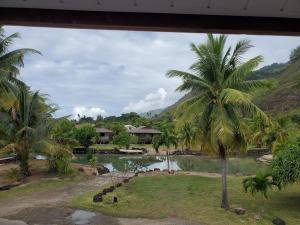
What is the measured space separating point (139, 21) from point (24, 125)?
691 inches

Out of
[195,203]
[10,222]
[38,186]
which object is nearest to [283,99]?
[38,186]

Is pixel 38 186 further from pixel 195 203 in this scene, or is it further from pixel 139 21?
pixel 139 21

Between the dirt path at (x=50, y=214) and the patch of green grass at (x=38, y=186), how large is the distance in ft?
2.41

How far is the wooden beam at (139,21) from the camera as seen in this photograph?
3.97 m

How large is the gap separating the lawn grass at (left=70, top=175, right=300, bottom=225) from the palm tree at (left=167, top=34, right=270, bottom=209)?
1.15m

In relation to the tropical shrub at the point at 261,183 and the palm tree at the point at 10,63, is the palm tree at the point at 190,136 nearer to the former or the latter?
the tropical shrub at the point at 261,183

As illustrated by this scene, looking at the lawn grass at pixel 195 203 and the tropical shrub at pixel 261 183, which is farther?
the tropical shrub at pixel 261 183

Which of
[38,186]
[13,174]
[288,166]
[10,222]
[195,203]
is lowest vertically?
[10,222]

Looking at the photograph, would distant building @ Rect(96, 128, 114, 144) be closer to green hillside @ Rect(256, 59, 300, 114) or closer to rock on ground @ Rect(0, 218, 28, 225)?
green hillside @ Rect(256, 59, 300, 114)

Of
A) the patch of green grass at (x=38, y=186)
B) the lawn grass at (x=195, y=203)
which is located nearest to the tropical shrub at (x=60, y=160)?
the patch of green grass at (x=38, y=186)

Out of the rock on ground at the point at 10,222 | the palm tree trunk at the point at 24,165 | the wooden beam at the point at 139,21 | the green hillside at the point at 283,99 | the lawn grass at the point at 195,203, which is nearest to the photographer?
the wooden beam at the point at 139,21

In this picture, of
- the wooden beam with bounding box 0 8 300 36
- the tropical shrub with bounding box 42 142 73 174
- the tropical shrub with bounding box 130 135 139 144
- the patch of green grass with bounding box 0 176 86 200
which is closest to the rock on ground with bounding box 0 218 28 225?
the patch of green grass with bounding box 0 176 86 200

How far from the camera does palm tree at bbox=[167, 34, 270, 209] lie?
1390 cm

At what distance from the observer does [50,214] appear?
13.3m
